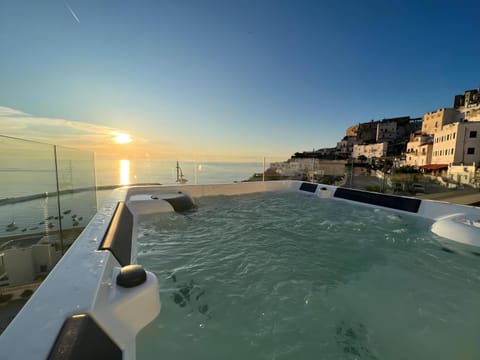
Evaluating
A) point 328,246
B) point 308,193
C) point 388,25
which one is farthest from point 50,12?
point 388,25

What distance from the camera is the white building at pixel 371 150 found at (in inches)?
989

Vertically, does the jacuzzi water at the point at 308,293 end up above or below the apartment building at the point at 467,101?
below

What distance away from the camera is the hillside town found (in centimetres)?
631

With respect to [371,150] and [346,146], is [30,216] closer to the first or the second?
[371,150]

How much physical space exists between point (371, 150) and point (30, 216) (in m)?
32.6

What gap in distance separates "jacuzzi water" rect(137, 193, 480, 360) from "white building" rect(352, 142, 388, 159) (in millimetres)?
28137

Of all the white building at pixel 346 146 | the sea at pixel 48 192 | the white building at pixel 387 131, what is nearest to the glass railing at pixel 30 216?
the sea at pixel 48 192

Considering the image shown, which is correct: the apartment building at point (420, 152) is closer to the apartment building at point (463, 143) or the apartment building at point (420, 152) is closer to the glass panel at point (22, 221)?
the apartment building at point (463, 143)

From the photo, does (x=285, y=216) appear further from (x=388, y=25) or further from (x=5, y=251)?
(x=388, y=25)

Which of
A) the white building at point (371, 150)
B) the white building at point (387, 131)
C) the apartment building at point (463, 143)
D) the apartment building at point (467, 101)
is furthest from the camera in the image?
the white building at point (387, 131)

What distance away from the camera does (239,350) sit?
91 centimetres

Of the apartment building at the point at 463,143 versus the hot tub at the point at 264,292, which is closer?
the hot tub at the point at 264,292

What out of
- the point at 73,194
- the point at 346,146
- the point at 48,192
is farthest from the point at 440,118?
the point at 48,192

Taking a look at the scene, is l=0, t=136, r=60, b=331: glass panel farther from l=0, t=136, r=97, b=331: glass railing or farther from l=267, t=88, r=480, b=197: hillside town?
l=267, t=88, r=480, b=197: hillside town
